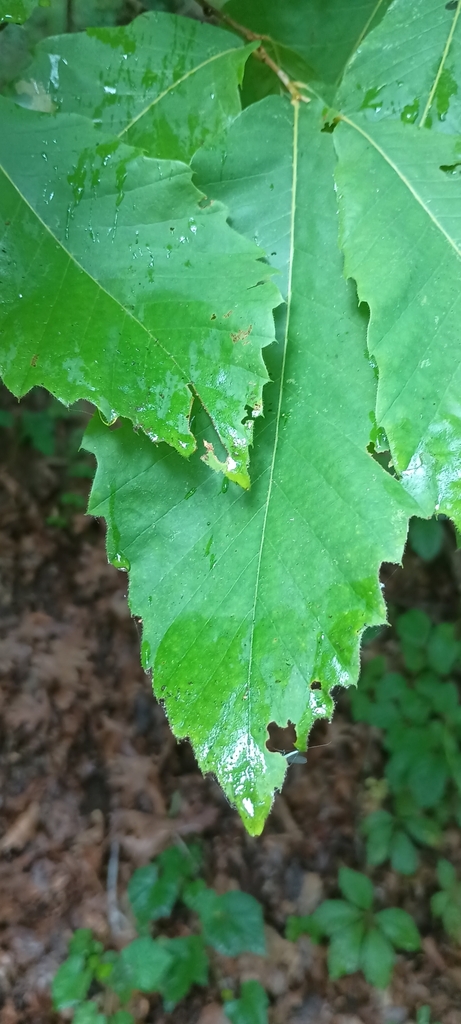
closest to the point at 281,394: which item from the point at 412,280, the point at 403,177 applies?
the point at 412,280

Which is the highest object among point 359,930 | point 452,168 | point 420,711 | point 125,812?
point 452,168

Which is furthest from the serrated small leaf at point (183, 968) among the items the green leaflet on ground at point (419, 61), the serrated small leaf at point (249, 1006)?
the green leaflet on ground at point (419, 61)

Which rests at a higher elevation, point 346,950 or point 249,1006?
point 346,950

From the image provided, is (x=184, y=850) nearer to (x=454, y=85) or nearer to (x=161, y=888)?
(x=161, y=888)

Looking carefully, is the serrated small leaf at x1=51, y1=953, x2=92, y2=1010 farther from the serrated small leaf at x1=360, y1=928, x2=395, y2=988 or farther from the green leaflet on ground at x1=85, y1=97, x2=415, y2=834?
the green leaflet on ground at x1=85, y1=97, x2=415, y2=834

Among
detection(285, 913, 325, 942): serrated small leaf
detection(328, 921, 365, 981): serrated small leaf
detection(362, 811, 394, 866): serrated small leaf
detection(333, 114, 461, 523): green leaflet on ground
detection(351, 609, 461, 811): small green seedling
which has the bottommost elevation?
detection(285, 913, 325, 942): serrated small leaf

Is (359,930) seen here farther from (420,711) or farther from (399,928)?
(420,711)

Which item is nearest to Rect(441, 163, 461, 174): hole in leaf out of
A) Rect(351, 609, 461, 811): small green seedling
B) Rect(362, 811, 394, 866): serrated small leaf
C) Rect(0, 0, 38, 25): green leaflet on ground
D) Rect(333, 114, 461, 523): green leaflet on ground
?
Rect(333, 114, 461, 523): green leaflet on ground
